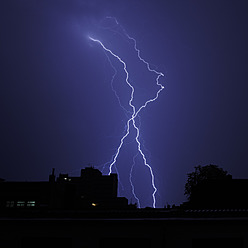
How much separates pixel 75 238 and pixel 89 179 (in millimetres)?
92504

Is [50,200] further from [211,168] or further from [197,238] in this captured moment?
[197,238]

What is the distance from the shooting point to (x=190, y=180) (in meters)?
29.9

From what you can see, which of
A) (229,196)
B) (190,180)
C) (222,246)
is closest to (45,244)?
(222,246)

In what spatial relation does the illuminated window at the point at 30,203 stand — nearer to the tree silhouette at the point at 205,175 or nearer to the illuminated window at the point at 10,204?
the illuminated window at the point at 10,204

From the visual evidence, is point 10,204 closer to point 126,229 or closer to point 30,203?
point 30,203

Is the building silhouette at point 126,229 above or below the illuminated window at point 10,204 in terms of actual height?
below

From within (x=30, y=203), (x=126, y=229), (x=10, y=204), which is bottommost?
(x=126, y=229)

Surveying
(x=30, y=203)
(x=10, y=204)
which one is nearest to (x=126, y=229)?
(x=30, y=203)

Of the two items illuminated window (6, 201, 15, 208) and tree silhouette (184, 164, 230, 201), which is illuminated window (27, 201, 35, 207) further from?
tree silhouette (184, 164, 230, 201)

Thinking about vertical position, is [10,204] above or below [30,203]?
below

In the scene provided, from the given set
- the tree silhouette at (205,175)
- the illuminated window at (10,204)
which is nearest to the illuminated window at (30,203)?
the illuminated window at (10,204)

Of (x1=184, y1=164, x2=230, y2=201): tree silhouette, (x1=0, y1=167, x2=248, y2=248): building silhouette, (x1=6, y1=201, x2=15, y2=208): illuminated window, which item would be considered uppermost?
(x1=184, y1=164, x2=230, y2=201): tree silhouette

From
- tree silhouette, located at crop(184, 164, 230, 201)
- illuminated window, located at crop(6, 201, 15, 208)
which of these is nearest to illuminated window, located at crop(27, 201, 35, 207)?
illuminated window, located at crop(6, 201, 15, 208)

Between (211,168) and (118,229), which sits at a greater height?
(211,168)
